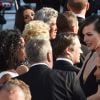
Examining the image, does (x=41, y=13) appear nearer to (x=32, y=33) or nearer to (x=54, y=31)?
(x=54, y=31)

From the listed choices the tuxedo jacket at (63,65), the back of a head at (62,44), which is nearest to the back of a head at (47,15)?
the back of a head at (62,44)

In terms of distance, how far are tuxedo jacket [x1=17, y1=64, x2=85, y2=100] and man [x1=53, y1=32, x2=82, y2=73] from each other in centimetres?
57

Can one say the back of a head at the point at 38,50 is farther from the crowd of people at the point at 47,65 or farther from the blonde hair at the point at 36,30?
the blonde hair at the point at 36,30

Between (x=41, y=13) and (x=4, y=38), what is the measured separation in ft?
4.84

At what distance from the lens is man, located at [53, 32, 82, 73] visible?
445cm

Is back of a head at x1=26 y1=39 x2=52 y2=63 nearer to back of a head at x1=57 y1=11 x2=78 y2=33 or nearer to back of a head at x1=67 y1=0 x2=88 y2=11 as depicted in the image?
back of a head at x1=57 y1=11 x2=78 y2=33

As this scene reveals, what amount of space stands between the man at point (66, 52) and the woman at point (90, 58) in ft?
0.54

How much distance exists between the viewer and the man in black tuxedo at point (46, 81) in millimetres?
3809

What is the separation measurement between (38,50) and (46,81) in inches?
11.3

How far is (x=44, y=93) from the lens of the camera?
381cm

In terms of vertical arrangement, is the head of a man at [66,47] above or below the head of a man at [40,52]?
below

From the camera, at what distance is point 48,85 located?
381 cm

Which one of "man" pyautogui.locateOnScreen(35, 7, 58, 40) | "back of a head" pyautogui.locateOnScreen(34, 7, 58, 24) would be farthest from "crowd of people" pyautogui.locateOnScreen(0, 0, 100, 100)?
"back of a head" pyautogui.locateOnScreen(34, 7, 58, 24)

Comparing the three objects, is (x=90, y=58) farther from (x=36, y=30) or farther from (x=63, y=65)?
(x=36, y=30)
